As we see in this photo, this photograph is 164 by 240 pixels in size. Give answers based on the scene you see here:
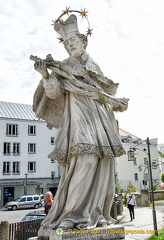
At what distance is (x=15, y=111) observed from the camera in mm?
43250

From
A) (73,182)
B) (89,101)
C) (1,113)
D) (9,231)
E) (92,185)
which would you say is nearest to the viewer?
(73,182)

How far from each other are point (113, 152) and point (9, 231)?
229 inches

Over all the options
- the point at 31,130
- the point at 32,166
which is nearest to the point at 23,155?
the point at 32,166

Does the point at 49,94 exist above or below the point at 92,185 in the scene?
above

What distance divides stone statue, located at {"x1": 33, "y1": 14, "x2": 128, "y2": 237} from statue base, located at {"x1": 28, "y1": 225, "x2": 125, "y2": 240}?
0.12 meters

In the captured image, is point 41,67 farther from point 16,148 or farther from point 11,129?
point 16,148

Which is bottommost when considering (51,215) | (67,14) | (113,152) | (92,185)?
(51,215)

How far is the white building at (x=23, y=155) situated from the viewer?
39.9 metres

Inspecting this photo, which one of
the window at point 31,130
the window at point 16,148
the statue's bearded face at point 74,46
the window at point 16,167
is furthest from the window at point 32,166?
the statue's bearded face at point 74,46

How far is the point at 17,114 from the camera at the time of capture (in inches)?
1683

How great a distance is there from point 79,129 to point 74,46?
166 cm

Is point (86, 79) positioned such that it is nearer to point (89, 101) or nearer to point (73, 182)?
point (89, 101)

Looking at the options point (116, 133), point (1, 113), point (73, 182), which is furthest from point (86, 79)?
point (1, 113)

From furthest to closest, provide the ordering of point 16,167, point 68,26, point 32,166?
point 32,166
point 16,167
point 68,26
